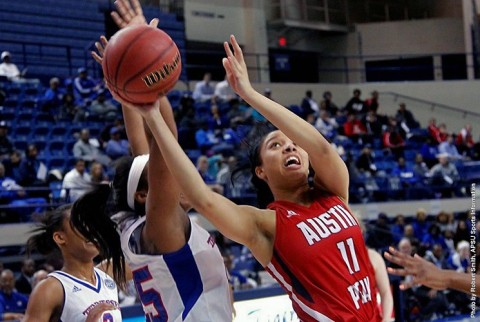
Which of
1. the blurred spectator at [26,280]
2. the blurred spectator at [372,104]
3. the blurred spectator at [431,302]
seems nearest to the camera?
the blurred spectator at [26,280]

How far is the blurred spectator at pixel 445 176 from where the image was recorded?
1377cm

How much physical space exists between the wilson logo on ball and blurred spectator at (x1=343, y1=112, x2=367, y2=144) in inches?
521

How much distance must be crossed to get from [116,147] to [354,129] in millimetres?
6331

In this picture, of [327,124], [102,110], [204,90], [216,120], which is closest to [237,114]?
[216,120]

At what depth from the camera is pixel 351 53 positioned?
21609mm

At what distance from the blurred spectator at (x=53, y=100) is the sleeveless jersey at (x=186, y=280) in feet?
32.7

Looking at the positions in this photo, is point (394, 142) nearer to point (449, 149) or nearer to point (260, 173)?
point (449, 149)

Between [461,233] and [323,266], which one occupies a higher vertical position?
[323,266]

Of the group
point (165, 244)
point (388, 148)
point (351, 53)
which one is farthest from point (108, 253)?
point (351, 53)

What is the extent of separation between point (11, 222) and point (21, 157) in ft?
3.01

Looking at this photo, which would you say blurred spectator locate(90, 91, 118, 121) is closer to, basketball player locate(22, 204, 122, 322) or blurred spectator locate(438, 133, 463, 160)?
blurred spectator locate(438, 133, 463, 160)

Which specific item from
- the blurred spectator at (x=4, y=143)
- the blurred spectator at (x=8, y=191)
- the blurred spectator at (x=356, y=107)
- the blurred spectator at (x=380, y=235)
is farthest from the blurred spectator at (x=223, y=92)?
the blurred spectator at (x=8, y=191)

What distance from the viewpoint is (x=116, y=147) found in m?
11.0

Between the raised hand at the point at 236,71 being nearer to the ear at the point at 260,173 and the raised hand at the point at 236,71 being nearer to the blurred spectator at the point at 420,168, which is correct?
the ear at the point at 260,173
